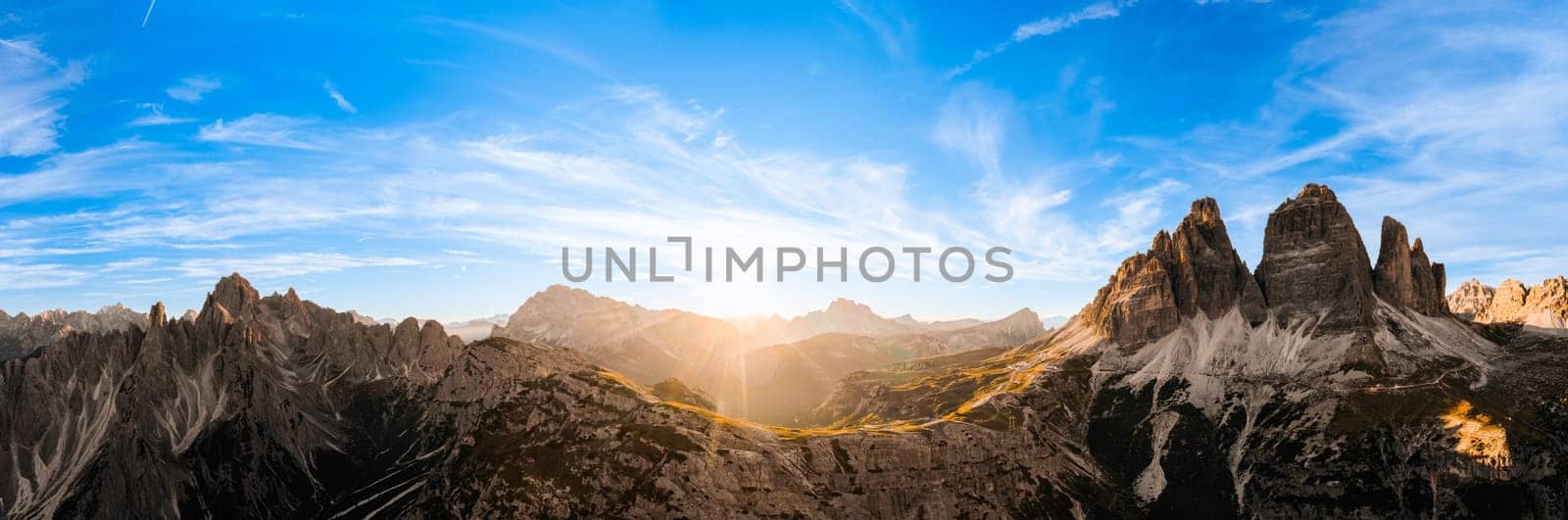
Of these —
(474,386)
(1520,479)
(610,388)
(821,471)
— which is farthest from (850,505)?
(1520,479)

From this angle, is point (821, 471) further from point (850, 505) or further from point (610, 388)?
point (610, 388)

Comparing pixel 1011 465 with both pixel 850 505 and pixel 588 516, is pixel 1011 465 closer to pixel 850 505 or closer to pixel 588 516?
pixel 850 505

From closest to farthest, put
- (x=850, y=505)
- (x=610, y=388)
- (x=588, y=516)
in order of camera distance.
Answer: (x=588, y=516) < (x=850, y=505) < (x=610, y=388)

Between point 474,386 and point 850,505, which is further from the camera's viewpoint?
point 474,386

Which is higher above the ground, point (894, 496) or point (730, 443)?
point (730, 443)

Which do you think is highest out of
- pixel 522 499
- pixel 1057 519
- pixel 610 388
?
pixel 610 388

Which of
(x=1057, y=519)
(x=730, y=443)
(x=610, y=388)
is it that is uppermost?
(x=610, y=388)

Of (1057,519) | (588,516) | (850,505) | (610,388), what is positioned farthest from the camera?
(610,388)

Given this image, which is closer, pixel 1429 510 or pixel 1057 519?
pixel 1429 510

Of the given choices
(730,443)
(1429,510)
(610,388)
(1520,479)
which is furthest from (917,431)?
(1520,479)
